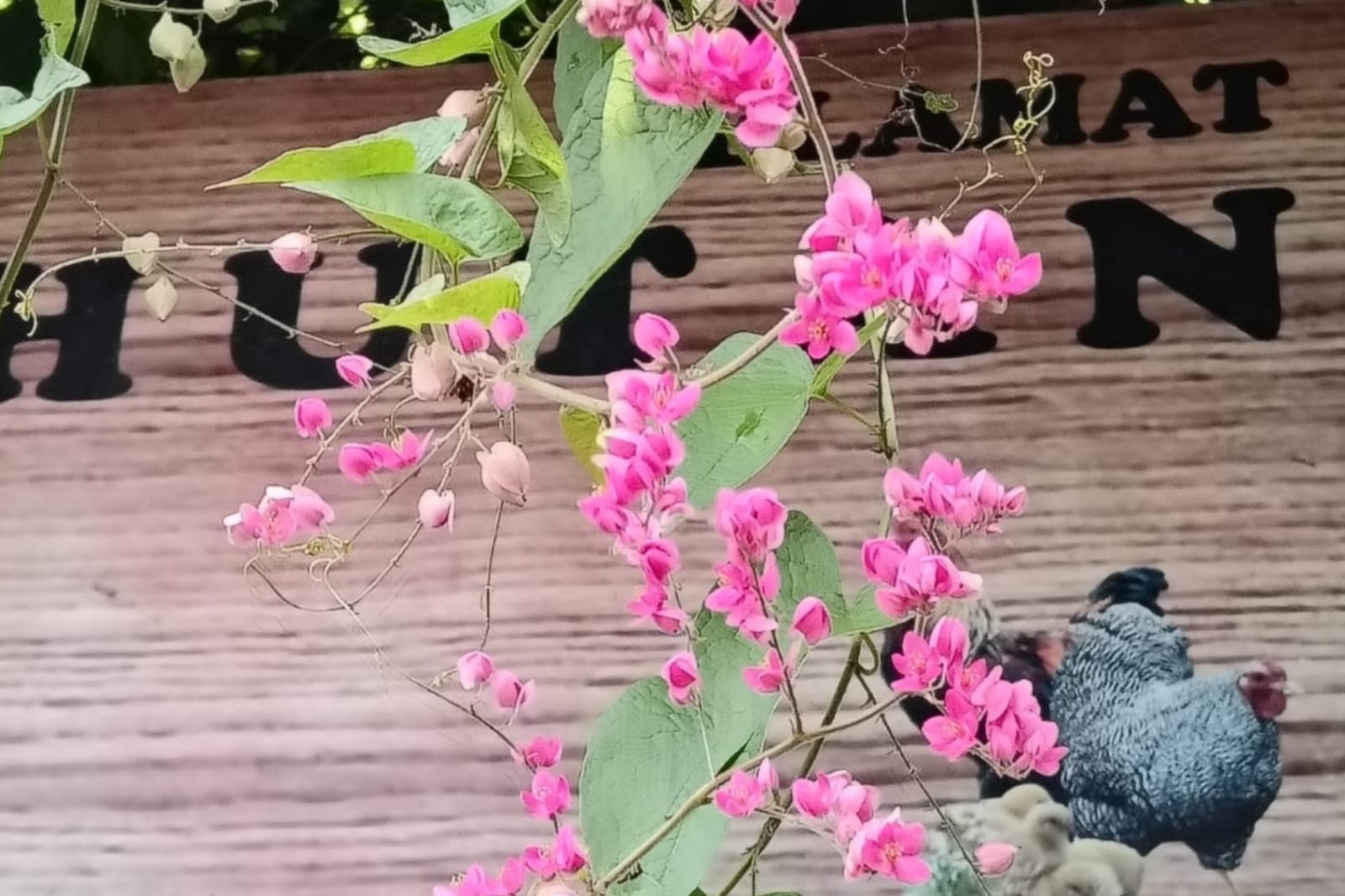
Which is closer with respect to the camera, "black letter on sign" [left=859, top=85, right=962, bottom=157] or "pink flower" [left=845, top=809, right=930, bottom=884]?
"pink flower" [left=845, top=809, right=930, bottom=884]

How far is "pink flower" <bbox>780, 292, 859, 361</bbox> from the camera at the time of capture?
13.7 inches

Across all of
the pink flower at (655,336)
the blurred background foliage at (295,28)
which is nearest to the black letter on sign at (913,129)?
the blurred background foliage at (295,28)

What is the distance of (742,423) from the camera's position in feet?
1.45

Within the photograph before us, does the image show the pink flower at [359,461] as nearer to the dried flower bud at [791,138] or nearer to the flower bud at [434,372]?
the flower bud at [434,372]

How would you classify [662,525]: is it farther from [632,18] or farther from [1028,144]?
[1028,144]

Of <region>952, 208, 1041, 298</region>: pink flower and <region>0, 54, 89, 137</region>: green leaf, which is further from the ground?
<region>952, 208, 1041, 298</region>: pink flower

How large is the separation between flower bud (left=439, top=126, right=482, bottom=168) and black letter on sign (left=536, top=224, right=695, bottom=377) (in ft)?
0.68

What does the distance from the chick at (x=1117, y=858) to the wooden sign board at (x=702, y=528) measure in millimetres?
11

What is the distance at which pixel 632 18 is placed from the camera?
0.34 m

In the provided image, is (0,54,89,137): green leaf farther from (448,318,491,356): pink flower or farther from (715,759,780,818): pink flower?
(715,759,780,818): pink flower

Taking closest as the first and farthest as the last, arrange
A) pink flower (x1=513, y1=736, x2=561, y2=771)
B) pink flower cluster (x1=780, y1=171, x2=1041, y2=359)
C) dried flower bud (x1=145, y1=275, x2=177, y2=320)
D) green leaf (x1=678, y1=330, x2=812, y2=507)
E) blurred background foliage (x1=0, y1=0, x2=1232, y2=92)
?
pink flower cluster (x1=780, y1=171, x2=1041, y2=359), green leaf (x1=678, y1=330, x2=812, y2=507), pink flower (x1=513, y1=736, x2=561, y2=771), dried flower bud (x1=145, y1=275, x2=177, y2=320), blurred background foliage (x1=0, y1=0, x2=1232, y2=92)

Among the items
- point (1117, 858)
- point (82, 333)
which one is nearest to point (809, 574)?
point (1117, 858)

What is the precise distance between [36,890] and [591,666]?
0.33 m

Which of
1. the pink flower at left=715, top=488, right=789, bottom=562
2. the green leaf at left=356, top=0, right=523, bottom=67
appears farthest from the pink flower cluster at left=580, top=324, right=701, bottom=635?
the green leaf at left=356, top=0, right=523, bottom=67
